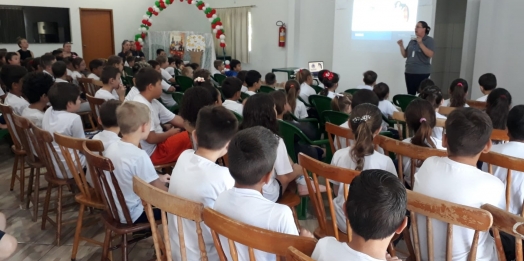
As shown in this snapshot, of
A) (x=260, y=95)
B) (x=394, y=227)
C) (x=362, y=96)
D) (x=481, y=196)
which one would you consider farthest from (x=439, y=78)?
(x=394, y=227)

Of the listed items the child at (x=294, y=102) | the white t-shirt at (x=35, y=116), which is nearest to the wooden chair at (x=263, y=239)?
the white t-shirt at (x=35, y=116)

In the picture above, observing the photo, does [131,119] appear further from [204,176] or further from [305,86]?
[305,86]

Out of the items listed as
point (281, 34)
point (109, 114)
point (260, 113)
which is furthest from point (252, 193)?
point (281, 34)

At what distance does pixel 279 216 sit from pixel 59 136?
55.6 inches

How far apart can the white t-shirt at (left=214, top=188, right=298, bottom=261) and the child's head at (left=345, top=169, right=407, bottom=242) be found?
0.84 ft

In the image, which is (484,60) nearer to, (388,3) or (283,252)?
(388,3)

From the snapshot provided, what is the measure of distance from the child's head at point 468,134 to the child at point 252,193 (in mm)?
717

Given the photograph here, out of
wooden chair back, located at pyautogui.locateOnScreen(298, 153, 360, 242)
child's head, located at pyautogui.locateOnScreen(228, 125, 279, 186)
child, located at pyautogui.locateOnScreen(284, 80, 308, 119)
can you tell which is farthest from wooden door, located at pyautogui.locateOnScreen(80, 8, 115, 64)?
child's head, located at pyautogui.locateOnScreen(228, 125, 279, 186)

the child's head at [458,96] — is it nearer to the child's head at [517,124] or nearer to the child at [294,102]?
the child at [294,102]

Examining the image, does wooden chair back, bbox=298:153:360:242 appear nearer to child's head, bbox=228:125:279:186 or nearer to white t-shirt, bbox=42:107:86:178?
child's head, bbox=228:125:279:186

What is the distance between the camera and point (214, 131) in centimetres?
188

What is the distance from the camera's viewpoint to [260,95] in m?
2.52

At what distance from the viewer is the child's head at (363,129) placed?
205cm

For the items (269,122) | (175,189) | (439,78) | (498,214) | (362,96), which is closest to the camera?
(498,214)
